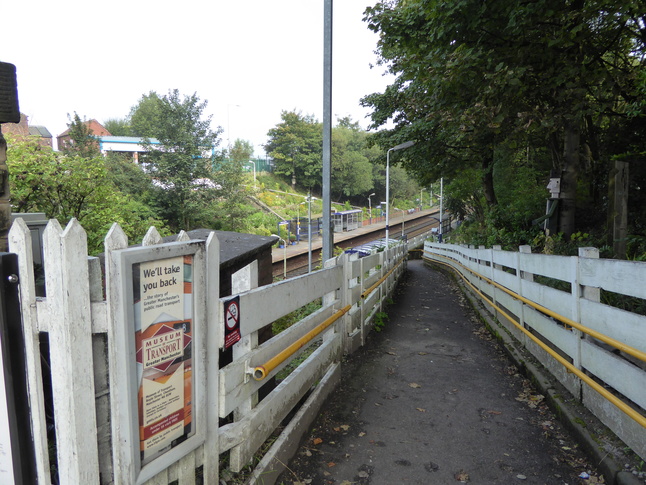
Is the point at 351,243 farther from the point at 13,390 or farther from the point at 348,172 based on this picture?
the point at 13,390

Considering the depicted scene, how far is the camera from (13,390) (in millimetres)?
1721

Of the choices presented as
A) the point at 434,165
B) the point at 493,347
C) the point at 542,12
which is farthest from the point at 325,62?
the point at 434,165

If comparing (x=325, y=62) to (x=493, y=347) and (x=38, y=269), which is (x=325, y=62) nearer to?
(x=493, y=347)

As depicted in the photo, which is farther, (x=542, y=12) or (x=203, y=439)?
(x=542, y=12)

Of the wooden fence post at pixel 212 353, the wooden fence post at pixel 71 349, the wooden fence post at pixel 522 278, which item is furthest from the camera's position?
the wooden fence post at pixel 522 278

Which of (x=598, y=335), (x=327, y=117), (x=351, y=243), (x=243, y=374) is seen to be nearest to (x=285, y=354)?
(x=243, y=374)

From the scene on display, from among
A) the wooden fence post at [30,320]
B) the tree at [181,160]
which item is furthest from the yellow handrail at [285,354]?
the tree at [181,160]

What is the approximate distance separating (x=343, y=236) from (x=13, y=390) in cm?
5536

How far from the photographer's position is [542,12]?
7609mm

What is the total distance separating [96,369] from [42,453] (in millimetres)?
385

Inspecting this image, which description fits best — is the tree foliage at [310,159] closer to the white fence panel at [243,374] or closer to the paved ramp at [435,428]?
the paved ramp at [435,428]

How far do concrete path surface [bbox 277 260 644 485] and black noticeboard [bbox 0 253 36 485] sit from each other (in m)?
1.79

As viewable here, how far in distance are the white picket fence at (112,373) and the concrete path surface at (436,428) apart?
A: 1.51ft

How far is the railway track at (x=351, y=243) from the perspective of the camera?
3547 cm
